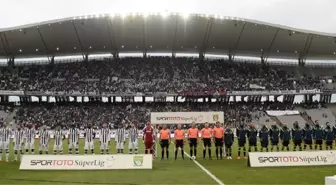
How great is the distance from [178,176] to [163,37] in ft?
151

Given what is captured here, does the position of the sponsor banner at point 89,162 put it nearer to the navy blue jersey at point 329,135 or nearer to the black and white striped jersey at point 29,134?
the black and white striped jersey at point 29,134

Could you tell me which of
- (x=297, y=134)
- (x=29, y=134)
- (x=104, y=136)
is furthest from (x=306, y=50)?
(x=29, y=134)

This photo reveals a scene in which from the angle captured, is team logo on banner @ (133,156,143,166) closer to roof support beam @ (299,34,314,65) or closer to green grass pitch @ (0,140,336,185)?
green grass pitch @ (0,140,336,185)

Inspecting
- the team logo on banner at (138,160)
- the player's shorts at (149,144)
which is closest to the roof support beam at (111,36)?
the player's shorts at (149,144)

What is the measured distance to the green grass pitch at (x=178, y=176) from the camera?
13.4 metres

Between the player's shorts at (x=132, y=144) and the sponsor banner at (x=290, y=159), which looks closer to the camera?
the sponsor banner at (x=290, y=159)

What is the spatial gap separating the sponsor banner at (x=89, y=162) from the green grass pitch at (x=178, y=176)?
0.37 meters

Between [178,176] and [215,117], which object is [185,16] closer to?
[215,117]

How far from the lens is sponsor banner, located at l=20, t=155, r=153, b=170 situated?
16.6 metres

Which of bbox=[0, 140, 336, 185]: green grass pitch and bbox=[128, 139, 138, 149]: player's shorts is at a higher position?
bbox=[128, 139, 138, 149]: player's shorts

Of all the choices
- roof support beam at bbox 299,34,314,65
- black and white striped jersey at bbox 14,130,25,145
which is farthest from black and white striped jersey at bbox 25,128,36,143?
roof support beam at bbox 299,34,314,65

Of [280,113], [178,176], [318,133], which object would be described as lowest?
[178,176]

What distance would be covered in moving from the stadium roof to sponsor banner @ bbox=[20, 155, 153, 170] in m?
35.3

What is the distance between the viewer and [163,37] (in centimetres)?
5938
